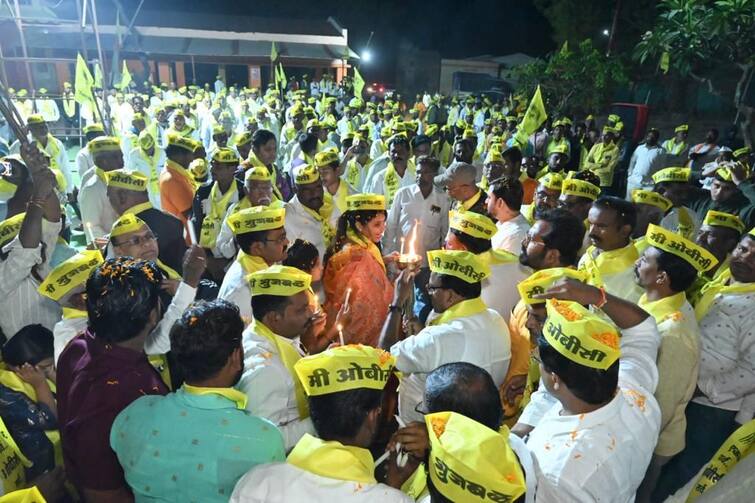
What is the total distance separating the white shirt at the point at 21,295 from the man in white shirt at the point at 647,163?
982 centimetres

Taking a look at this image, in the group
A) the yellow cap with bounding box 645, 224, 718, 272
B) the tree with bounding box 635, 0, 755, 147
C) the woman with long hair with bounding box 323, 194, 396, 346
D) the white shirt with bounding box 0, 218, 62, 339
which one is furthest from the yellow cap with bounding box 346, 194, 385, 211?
the tree with bounding box 635, 0, 755, 147

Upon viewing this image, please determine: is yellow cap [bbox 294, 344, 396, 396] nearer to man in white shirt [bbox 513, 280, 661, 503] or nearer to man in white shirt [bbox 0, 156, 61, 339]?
man in white shirt [bbox 513, 280, 661, 503]

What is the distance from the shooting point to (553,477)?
188 centimetres

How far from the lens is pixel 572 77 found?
16.8m

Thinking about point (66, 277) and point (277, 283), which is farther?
point (66, 277)

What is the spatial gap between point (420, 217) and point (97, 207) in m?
3.29

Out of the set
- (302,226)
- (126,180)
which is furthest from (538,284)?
(126,180)

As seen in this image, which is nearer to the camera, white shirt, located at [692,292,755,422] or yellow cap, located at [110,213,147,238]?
white shirt, located at [692,292,755,422]

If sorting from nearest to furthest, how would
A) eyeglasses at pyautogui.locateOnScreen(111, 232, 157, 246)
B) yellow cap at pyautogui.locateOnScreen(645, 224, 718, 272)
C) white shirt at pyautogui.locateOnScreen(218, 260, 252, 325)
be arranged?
yellow cap at pyautogui.locateOnScreen(645, 224, 718, 272)
white shirt at pyautogui.locateOnScreen(218, 260, 252, 325)
eyeglasses at pyautogui.locateOnScreen(111, 232, 157, 246)

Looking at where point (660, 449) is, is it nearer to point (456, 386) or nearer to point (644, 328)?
point (644, 328)

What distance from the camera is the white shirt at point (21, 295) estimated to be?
10.5 ft

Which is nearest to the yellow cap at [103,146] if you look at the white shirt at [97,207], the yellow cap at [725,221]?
the white shirt at [97,207]

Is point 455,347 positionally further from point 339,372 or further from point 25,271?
point 25,271

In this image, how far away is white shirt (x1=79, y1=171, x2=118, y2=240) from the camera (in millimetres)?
5109
